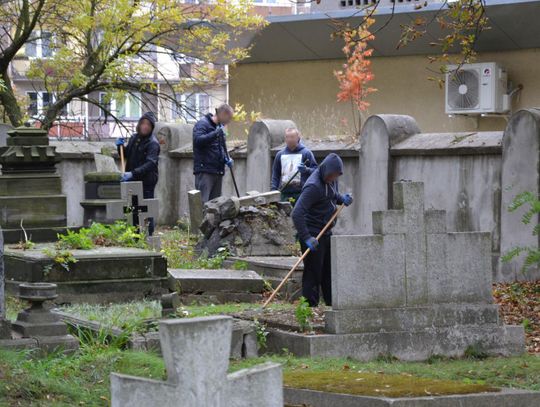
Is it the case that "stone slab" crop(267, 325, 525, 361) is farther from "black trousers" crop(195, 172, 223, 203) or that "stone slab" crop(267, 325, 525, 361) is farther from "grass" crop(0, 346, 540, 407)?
"black trousers" crop(195, 172, 223, 203)

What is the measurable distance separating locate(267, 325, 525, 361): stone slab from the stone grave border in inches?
10.2

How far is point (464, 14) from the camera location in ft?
40.9

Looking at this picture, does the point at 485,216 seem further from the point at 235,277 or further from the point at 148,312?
the point at 148,312

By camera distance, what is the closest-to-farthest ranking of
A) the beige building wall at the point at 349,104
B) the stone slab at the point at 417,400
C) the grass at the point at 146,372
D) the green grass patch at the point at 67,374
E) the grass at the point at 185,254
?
the green grass patch at the point at 67,374, the grass at the point at 146,372, the stone slab at the point at 417,400, the grass at the point at 185,254, the beige building wall at the point at 349,104

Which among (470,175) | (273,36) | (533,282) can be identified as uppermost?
(273,36)

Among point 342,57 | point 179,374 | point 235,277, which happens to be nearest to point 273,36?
point 342,57

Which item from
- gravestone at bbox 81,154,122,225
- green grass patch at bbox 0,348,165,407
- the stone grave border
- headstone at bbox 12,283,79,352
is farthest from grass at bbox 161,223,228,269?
green grass patch at bbox 0,348,165,407

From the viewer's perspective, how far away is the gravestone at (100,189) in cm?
1670

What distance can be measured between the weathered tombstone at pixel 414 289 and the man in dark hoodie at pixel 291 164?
4.87 meters

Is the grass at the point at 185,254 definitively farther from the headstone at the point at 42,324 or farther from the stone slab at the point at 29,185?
the headstone at the point at 42,324

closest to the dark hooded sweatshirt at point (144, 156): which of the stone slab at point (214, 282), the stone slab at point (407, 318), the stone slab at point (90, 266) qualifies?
the stone slab at point (214, 282)

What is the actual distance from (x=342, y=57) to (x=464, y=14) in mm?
16329

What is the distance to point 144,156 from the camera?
1681 cm

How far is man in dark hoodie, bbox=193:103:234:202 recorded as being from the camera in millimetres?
17281
